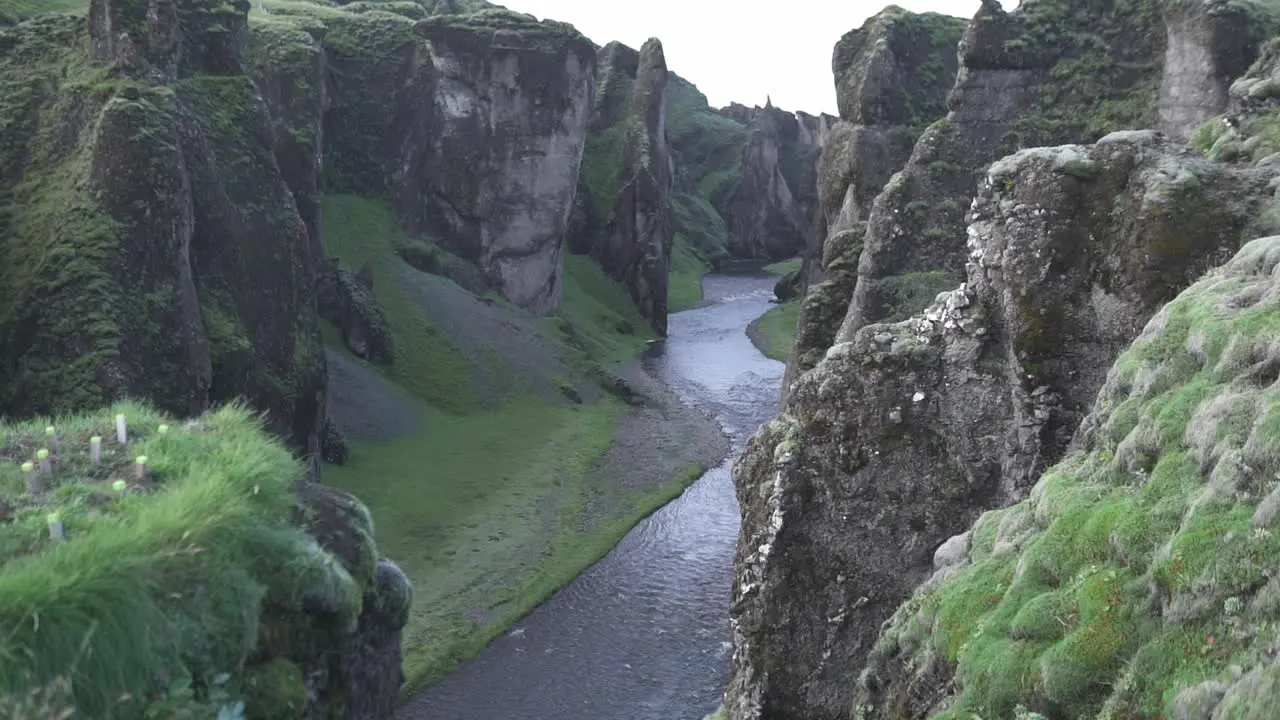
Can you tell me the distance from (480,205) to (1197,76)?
79539 mm

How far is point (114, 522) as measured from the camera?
12.0 meters

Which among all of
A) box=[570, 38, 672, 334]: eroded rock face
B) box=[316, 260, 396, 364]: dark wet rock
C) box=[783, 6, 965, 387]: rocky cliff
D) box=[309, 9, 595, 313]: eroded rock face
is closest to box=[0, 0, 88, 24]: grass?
box=[316, 260, 396, 364]: dark wet rock

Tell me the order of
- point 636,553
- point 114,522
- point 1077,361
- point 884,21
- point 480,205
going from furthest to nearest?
point 480,205, point 884,21, point 636,553, point 1077,361, point 114,522

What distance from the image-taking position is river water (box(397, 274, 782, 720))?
1727 inches

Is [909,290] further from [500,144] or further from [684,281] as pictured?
[684,281]

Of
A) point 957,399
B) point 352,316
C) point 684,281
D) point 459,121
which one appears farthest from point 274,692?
point 684,281

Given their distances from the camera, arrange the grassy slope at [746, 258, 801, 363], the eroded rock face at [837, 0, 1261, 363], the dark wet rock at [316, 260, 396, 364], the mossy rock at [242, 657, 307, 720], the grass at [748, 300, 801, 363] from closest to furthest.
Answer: the mossy rock at [242, 657, 307, 720] → the eroded rock face at [837, 0, 1261, 363] → the dark wet rock at [316, 260, 396, 364] → the grass at [748, 300, 801, 363] → the grassy slope at [746, 258, 801, 363]

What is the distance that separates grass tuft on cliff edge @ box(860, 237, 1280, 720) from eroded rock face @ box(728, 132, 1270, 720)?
4.18 m

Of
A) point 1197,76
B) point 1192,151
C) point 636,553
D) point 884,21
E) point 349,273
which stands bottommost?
point 636,553

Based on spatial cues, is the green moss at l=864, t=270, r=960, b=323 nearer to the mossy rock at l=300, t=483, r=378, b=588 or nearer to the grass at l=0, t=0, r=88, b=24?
the mossy rock at l=300, t=483, r=378, b=588

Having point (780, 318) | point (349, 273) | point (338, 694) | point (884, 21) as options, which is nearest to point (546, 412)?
point (349, 273)

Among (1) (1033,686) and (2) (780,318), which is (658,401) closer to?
(2) (780,318)

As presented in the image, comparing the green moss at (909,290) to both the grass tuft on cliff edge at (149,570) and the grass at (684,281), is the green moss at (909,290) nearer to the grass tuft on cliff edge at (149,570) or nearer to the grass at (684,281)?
the grass tuft on cliff edge at (149,570)

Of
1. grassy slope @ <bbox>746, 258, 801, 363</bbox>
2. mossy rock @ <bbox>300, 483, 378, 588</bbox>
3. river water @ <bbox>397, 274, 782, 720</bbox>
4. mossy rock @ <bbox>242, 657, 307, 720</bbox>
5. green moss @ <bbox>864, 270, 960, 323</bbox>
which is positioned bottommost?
river water @ <bbox>397, 274, 782, 720</bbox>
